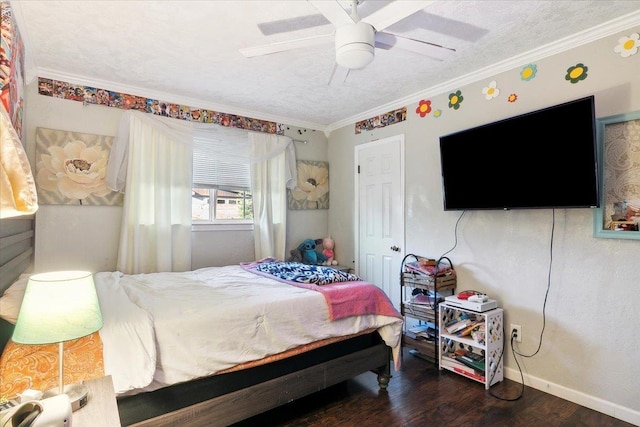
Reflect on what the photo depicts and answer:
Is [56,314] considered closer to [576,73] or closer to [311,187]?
[576,73]

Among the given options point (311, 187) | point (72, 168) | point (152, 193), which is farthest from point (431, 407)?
point (72, 168)

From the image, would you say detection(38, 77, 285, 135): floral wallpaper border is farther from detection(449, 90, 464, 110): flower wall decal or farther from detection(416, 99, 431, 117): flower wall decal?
detection(449, 90, 464, 110): flower wall decal

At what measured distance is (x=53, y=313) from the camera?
3.68 feet

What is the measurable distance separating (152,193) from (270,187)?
128 centimetres

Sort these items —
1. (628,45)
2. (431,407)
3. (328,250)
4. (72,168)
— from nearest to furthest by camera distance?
(628,45) → (431,407) → (72,168) → (328,250)

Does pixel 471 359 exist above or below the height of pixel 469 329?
below

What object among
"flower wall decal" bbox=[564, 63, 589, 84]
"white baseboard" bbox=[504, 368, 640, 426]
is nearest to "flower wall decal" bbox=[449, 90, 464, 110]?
"flower wall decal" bbox=[564, 63, 589, 84]

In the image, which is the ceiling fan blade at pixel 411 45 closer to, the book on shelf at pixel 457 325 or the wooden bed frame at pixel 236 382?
the wooden bed frame at pixel 236 382

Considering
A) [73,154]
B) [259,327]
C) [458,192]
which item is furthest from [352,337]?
[73,154]

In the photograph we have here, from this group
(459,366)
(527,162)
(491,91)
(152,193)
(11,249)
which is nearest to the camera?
(11,249)

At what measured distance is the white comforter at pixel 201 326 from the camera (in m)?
1.57

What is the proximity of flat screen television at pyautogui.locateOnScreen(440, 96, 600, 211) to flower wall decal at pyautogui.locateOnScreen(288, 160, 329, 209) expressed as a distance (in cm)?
187

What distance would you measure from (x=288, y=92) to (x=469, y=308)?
8.15 ft

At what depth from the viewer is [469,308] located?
2596 mm
